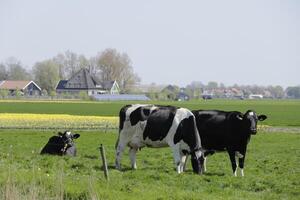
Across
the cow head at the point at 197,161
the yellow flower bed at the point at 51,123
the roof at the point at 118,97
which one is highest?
the cow head at the point at 197,161

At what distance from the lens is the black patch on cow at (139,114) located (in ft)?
57.6

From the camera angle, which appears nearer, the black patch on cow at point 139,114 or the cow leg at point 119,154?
the cow leg at point 119,154

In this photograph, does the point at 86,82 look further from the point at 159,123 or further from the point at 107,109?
the point at 159,123

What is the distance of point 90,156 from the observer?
68.3ft

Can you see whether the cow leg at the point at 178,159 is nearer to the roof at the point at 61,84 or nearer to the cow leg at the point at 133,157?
the cow leg at the point at 133,157

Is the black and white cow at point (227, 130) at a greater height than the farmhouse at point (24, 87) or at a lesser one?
greater

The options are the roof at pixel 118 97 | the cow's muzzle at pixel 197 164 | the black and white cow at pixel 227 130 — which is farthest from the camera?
the roof at pixel 118 97

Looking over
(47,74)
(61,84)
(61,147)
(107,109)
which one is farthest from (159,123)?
(47,74)

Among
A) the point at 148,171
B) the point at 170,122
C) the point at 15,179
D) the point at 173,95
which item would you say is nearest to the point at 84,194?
the point at 15,179

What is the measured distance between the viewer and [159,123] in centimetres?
1727

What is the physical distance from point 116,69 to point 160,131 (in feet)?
481

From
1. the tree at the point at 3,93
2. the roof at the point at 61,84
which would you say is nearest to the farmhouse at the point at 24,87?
the roof at the point at 61,84

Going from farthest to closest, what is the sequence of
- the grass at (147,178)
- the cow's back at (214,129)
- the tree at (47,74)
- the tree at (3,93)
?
1. the tree at (47,74)
2. the tree at (3,93)
3. the cow's back at (214,129)
4. the grass at (147,178)

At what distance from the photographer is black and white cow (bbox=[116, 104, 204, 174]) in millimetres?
16906
